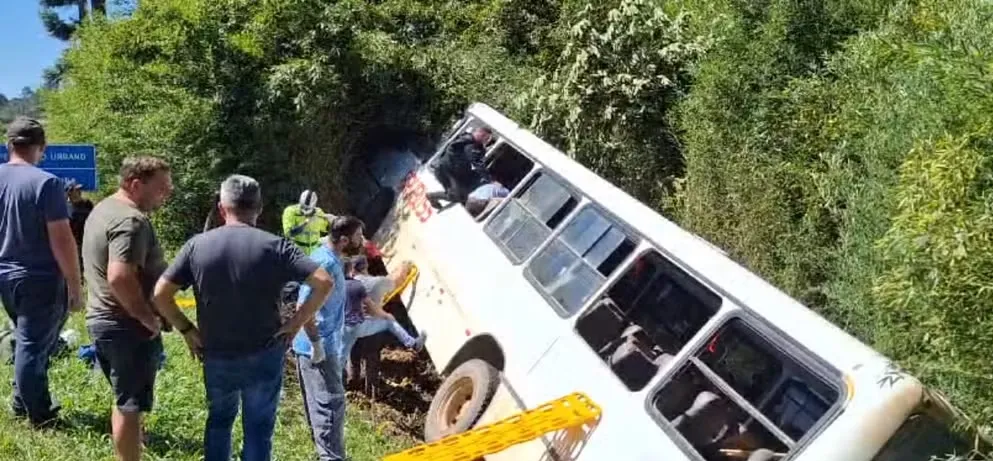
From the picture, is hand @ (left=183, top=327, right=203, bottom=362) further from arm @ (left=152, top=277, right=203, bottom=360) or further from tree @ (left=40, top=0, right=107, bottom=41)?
tree @ (left=40, top=0, right=107, bottom=41)

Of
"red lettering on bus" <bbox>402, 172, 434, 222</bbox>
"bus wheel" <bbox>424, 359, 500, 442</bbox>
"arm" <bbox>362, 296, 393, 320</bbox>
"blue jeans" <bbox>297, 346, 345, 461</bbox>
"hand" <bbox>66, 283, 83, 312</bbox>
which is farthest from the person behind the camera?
"red lettering on bus" <bbox>402, 172, 434, 222</bbox>

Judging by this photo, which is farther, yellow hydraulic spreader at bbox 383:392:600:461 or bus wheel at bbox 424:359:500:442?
bus wheel at bbox 424:359:500:442

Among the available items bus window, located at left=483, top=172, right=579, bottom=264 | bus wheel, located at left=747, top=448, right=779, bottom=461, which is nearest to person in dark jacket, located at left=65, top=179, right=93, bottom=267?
bus window, located at left=483, top=172, right=579, bottom=264

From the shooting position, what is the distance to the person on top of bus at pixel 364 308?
7016 mm

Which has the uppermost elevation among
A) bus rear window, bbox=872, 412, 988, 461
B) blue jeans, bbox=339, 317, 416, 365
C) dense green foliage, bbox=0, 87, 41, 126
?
bus rear window, bbox=872, 412, 988, 461

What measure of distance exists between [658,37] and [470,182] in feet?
9.24

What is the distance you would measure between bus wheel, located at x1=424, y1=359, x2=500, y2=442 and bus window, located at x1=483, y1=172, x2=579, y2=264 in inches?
36.4

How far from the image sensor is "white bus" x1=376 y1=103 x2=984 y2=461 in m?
4.01

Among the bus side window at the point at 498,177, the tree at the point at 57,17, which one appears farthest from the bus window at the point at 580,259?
the tree at the point at 57,17

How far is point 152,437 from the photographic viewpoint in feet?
18.8

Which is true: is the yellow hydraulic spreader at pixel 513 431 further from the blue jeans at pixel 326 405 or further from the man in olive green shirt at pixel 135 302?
the man in olive green shirt at pixel 135 302

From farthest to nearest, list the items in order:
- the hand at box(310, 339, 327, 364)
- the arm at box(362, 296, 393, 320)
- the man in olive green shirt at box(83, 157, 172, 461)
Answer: the arm at box(362, 296, 393, 320)
the hand at box(310, 339, 327, 364)
the man in olive green shirt at box(83, 157, 172, 461)

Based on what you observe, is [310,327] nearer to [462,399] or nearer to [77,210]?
[462,399]

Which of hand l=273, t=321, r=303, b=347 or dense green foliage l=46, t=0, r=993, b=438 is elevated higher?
dense green foliage l=46, t=0, r=993, b=438
